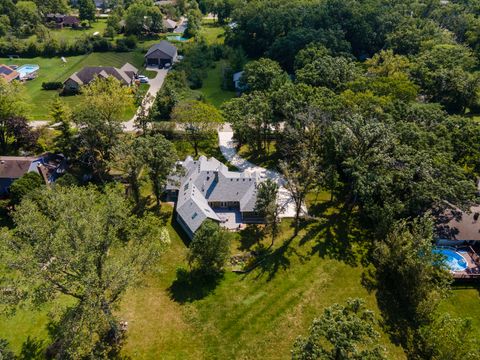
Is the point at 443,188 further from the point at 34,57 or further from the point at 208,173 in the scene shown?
the point at 34,57

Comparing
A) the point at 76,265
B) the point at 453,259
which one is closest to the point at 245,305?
the point at 76,265

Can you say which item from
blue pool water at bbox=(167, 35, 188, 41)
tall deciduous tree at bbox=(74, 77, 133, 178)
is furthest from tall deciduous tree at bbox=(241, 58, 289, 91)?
blue pool water at bbox=(167, 35, 188, 41)

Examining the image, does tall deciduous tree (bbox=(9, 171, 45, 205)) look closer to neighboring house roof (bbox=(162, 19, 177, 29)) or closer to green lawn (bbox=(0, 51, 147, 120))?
green lawn (bbox=(0, 51, 147, 120))

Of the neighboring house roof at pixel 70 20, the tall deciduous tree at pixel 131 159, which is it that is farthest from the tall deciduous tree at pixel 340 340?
the neighboring house roof at pixel 70 20

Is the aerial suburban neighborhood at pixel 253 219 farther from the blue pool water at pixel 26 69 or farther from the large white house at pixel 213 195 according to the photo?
the blue pool water at pixel 26 69

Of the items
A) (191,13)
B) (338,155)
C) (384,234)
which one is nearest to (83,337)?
(384,234)
